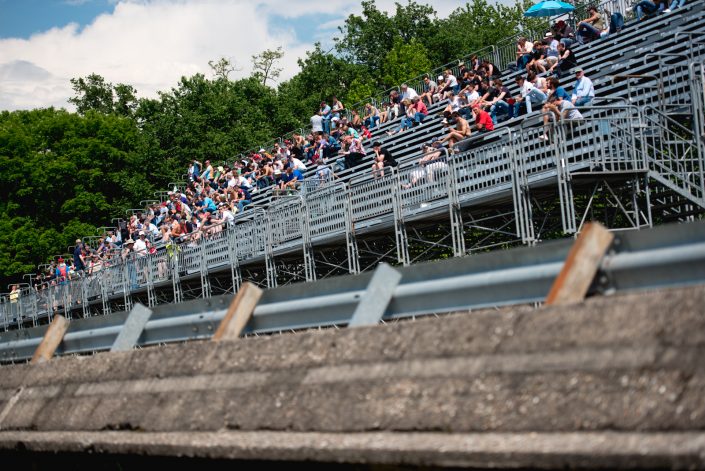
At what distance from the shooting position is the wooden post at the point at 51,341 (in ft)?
28.1

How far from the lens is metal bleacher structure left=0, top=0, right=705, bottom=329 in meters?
16.5

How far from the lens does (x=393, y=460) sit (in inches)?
181

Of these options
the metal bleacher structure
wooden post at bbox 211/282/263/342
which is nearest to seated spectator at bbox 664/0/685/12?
the metal bleacher structure

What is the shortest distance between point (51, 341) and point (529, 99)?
15029 mm

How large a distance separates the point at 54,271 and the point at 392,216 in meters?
32.2

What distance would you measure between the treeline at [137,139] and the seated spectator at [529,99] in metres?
44.8

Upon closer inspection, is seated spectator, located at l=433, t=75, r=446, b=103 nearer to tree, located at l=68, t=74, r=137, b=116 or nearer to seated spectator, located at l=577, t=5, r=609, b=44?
seated spectator, located at l=577, t=5, r=609, b=44

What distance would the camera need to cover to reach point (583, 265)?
4.55m

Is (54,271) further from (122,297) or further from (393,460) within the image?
(393,460)

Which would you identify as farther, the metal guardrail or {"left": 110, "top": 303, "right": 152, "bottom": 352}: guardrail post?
{"left": 110, "top": 303, "right": 152, "bottom": 352}: guardrail post

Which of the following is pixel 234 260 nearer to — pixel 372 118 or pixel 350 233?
pixel 350 233

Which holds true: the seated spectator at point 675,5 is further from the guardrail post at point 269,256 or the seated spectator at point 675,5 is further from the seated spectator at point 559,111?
the guardrail post at point 269,256

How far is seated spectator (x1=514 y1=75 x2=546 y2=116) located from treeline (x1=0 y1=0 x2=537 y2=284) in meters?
44.8

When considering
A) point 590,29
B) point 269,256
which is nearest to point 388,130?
point 590,29
